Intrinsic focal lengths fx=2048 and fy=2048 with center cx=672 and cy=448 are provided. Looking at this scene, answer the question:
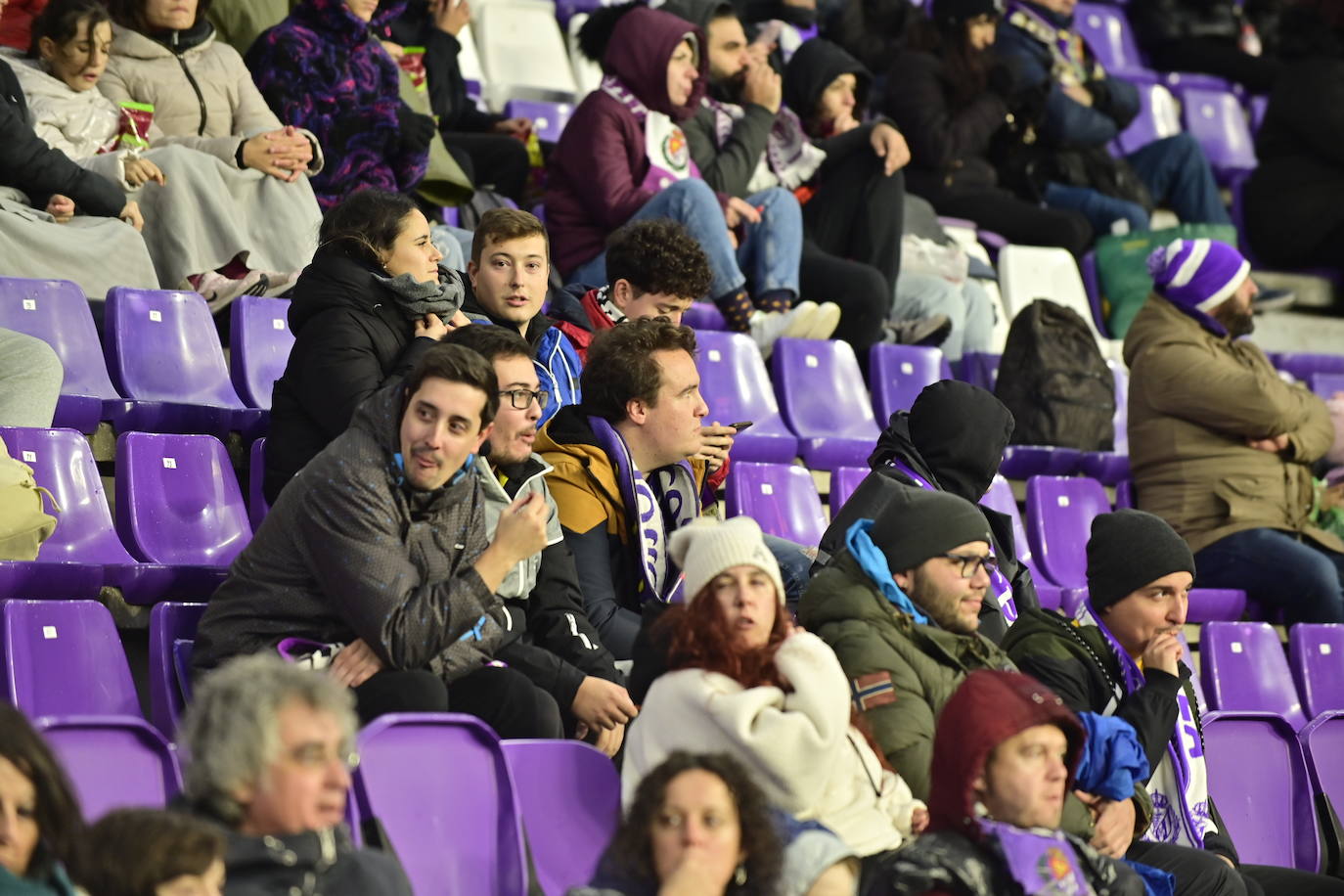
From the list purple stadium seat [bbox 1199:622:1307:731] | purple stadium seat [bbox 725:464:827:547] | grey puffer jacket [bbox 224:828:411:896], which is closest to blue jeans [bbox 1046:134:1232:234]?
purple stadium seat [bbox 1199:622:1307:731]

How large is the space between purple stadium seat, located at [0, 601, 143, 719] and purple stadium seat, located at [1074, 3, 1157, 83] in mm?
6679

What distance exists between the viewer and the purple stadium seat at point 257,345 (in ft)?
15.7

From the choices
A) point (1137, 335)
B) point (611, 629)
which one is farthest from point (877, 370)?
point (611, 629)

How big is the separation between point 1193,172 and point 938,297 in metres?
2.13

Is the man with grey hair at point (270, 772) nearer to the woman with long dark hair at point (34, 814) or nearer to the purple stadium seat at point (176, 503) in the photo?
the woman with long dark hair at point (34, 814)

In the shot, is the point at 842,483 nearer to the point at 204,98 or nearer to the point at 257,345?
the point at 257,345

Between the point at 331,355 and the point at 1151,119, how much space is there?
5978 millimetres

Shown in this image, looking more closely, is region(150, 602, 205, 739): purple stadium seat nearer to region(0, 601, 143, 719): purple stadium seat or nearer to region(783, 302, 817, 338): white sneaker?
region(0, 601, 143, 719): purple stadium seat

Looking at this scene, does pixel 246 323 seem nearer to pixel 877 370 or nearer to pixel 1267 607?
pixel 877 370

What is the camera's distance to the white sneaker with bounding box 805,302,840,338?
593 centimetres

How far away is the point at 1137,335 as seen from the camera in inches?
227

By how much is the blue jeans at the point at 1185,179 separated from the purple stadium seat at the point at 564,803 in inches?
225

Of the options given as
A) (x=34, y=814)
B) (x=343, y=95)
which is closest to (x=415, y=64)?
(x=343, y=95)

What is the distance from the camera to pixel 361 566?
10.3ft
